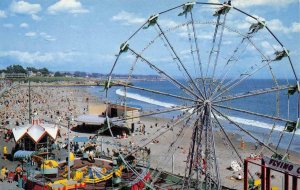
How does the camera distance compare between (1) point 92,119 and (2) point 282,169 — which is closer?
(2) point 282,169

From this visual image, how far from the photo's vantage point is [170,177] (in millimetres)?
23250

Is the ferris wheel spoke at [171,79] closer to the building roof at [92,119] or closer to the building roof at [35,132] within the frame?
the building roof at [35,132]

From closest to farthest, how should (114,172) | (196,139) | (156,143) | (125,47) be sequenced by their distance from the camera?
(196,139) < (125,47) < (114,172) < (156,143)

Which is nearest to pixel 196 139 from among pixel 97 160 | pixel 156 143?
pixel 97 160

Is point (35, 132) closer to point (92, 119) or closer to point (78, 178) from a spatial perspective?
point (78, 178)

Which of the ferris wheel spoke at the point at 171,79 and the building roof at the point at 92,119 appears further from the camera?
the building roof at the point at 92,119

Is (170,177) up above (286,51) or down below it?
below

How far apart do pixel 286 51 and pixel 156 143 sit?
27.5m

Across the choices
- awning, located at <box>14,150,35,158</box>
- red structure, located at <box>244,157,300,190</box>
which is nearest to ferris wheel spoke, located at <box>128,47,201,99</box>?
red structure, located at <box>244,157,300,190</box>

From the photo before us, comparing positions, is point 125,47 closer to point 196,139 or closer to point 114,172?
point 196,139

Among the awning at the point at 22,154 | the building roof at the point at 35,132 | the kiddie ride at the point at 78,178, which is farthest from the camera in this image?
the building roof at the point at 35,132

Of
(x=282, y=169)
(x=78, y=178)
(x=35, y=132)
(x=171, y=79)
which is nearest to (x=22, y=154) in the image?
(x=35, y=132)

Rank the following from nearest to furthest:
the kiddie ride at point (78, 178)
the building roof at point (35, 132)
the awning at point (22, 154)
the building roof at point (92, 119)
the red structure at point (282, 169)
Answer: the red structure at point (282, 169) < the kiddie ride at point (78, 178) < the awning at point (22, 154) < the building roof at point (35, 132) < the building roof at point (92, 119)

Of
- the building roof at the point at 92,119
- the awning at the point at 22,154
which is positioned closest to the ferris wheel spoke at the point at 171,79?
the awning at the point at 22,154
